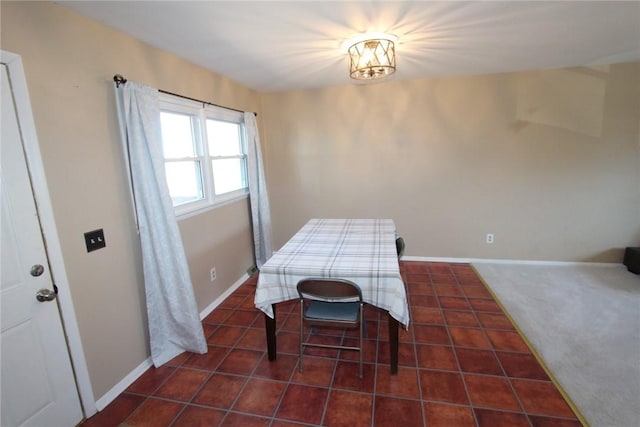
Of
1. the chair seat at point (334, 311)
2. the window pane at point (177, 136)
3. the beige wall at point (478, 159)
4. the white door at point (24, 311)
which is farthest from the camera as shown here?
the beige wall at point (478, 159)

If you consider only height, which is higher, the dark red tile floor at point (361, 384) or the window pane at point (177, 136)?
the window pane at point (177, 136)

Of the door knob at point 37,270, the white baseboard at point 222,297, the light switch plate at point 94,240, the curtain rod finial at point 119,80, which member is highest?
the curtain rod finial at point 119,80

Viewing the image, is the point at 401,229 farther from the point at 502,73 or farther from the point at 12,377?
the point at 12,377

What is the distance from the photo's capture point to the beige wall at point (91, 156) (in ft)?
5.11

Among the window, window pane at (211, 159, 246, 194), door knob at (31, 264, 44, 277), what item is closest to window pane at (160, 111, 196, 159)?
the window

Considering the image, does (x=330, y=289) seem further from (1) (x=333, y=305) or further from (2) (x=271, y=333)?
(2) (x=271, y=333)

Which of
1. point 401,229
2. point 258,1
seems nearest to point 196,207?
point 258,1

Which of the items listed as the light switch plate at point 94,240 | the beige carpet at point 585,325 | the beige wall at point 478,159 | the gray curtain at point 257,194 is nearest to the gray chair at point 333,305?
the light switch plate at point 94,240

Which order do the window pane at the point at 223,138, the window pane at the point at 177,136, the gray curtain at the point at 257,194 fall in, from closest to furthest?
the window pane at the point at 177,136 < the window pane at the point at 223,138 < the gray curtain at the point at 257,194

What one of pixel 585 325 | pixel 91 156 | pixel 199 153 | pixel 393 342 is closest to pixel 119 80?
pixel 91 156

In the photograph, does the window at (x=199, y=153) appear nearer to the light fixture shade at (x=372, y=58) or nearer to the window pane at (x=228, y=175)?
the window pane at (x=228, y=175)

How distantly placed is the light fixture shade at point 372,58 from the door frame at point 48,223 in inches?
74.7

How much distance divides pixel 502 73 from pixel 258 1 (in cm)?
305

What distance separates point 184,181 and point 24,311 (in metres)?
1.52
